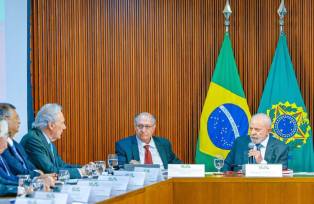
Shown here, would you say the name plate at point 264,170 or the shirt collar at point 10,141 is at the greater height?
the shirt collar at point 10,141

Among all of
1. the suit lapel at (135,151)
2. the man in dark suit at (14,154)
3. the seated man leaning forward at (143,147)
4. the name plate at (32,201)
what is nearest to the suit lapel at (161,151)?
the seated man leaning forward at (143,147)

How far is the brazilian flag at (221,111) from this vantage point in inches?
287

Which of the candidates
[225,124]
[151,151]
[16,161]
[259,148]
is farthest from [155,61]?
[16,161]

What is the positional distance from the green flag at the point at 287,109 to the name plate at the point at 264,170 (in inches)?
84.1

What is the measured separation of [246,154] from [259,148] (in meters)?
0.24

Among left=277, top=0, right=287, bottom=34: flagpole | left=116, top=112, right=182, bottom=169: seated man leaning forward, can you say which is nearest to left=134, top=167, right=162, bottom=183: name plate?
left=116, top=112, right=182, bottom=169: seated man leaning forward

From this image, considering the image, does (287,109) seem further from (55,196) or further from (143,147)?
(55,196)

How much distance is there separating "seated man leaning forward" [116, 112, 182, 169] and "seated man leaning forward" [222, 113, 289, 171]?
62cm

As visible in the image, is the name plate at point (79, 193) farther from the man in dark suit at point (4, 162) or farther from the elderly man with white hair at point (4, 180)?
the man in dark suit at point (4, 162)

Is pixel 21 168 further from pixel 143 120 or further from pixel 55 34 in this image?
pixel 55 34

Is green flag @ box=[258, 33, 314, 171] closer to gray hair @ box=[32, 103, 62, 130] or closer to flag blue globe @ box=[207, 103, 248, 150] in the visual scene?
flag blue globe @ box=[207, 103, 248, 150]

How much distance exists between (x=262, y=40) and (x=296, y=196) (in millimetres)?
2833

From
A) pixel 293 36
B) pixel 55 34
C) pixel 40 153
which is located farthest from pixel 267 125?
pixel 55 34

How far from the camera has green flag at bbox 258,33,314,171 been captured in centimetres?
715
